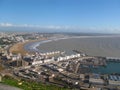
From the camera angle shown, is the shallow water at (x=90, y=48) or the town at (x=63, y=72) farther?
the shallow water at (x=90, y=48)

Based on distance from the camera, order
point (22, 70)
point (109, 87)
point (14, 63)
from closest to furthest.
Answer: point (109, 87) → point (22, 70) → point (14, 63)

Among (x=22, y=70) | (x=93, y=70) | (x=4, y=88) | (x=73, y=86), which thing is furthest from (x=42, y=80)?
(x=4, y=88)

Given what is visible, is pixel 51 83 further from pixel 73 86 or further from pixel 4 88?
pixel 4 88

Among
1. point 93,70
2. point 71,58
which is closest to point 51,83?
point 93,70

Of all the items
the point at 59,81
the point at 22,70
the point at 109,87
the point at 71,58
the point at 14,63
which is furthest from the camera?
the point at 71,58

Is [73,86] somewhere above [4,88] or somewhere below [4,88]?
below

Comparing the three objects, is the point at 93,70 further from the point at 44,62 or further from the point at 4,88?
the point at 4,88

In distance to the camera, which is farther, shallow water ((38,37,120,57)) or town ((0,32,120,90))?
shallow water ((38,37,120,57))

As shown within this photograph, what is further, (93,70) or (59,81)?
(93,70)

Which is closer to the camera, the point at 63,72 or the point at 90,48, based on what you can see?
the point at 63,72
